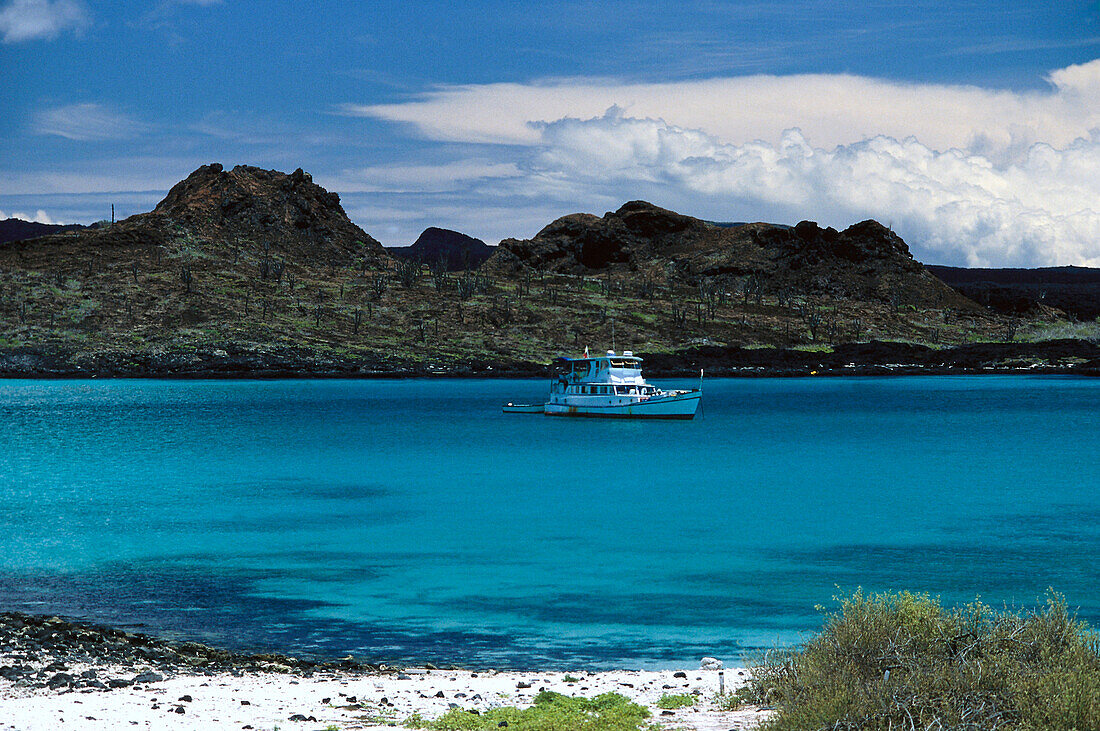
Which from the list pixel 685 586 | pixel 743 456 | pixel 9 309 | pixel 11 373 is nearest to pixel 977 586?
pixel 685 586

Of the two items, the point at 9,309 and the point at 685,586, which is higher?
the point at 9,309

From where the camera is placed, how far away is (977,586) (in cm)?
2616

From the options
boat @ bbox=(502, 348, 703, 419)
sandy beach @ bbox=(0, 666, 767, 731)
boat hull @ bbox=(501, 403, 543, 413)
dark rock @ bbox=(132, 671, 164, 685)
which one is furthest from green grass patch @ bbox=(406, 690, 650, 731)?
boat hull @ bbox=(501, 403, 543, 413)

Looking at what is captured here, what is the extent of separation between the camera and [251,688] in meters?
15.1

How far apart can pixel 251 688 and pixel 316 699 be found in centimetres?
147

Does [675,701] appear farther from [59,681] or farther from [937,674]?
[59,681]

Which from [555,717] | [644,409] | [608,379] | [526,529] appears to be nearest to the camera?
[555,717]

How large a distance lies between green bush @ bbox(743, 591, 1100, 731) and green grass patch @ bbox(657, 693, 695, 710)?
143 cm

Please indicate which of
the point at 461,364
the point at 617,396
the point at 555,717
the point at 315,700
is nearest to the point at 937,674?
the point at 555,717

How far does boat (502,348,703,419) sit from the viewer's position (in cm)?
8950

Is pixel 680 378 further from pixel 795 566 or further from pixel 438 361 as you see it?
pixel 795 566

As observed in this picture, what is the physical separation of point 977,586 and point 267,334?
156882mm

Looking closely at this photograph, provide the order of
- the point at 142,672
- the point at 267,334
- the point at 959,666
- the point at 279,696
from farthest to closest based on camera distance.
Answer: the point at 267,334
the point at 142,672
the point at 279,696
the point at 959,666

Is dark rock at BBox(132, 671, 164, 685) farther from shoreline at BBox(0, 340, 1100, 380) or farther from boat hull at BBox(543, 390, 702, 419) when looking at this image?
shoreline at BBox(0, 340, 1100, 380)
